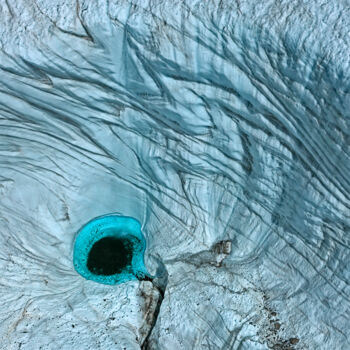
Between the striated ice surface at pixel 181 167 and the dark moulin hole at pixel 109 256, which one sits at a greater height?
the striated ice surface at pixel 181 167

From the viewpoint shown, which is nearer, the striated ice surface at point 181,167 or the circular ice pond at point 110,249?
the striated ice surface at point 181,167

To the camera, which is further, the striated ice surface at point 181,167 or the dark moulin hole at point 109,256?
the dark moulin hole at point 109,256

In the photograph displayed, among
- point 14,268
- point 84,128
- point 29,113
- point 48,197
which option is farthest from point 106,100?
point 14,268

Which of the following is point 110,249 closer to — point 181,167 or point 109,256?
point 109,256

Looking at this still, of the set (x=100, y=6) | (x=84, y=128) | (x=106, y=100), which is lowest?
(x=84, y=128)

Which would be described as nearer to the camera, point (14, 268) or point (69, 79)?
point (69, 79)

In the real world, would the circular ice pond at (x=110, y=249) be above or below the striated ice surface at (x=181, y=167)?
below

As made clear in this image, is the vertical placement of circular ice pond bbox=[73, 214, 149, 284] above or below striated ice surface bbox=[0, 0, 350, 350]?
below

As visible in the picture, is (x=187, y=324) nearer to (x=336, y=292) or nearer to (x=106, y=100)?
(x=336, y=292)
